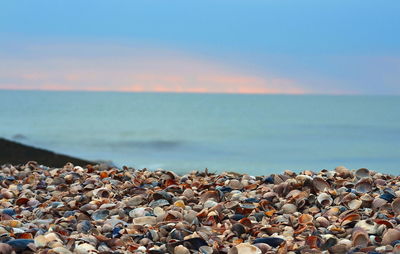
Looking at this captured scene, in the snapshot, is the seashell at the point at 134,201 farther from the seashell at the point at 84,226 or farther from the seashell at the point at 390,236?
the seashell at the point at 390,236

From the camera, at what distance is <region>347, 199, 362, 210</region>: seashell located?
3215 millimetres

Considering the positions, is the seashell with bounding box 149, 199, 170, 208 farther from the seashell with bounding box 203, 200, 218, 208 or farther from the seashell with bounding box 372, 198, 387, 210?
the seashell with bounding box 372, 198, 387, 210

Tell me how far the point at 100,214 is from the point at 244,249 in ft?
3.65

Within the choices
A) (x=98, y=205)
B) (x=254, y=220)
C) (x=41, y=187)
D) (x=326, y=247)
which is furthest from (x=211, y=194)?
(x=41, y=187)

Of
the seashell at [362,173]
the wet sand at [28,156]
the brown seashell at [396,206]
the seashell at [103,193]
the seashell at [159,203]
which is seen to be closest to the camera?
the brown seashell at [396,206]

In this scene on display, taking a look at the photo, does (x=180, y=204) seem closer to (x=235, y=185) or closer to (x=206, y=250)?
(x=235, y=185)

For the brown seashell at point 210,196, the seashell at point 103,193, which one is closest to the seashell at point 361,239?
the brown seashell at point 210,196

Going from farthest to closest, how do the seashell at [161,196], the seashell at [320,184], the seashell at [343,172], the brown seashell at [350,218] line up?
the seashell at [343,172], the seashell at [320,184], the seashell at [161,196], the brown seashell at [350,218]

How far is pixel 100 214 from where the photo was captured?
324 cm

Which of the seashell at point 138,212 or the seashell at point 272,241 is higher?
the seashell at point 138,212

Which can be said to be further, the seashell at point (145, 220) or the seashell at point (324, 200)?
the seashell at point (324, 200)

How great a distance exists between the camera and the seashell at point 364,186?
361 centimetres

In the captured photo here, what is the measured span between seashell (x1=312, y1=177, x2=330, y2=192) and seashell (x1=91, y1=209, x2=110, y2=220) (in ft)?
4.71

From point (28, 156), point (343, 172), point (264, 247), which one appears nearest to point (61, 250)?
point (264, 247)
